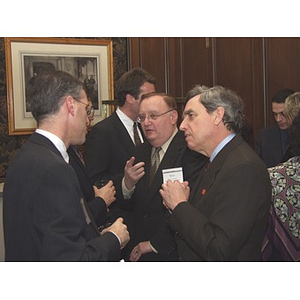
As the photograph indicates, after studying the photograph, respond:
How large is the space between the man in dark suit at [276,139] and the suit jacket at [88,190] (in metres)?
2.22

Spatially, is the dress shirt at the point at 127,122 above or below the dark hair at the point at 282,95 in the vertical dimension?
below

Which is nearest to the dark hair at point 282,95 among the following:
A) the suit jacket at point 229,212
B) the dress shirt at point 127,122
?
the dress shirt at point 127,122

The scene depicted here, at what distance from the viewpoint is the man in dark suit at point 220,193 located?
1.71m

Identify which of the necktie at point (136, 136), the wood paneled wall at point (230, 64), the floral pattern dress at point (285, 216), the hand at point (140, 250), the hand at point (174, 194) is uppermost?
the wood paneled wall at point (230, 64)

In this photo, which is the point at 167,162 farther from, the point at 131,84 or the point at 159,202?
the point at 131,84

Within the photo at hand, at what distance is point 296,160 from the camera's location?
228cm

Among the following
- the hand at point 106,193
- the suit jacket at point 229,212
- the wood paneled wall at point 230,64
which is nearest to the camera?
the suit jacket at point 229,212

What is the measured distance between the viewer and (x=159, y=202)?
262 centimetres

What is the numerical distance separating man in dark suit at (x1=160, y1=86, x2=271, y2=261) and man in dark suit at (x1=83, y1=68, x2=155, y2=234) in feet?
3.50

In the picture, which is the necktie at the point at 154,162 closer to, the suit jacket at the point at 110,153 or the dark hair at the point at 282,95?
the suit jacket at the point at 110,153

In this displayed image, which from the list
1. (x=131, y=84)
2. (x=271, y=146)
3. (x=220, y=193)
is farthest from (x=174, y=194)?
(x=271, y=146)

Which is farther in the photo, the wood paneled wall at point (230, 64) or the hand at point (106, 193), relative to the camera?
the wood paneled wall at point (230, 64)

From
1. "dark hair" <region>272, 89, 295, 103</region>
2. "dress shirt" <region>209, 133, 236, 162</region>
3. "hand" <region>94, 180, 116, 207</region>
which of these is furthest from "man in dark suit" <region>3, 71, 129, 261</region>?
"dark hair" <region>272, 89, 295, 103</region>
